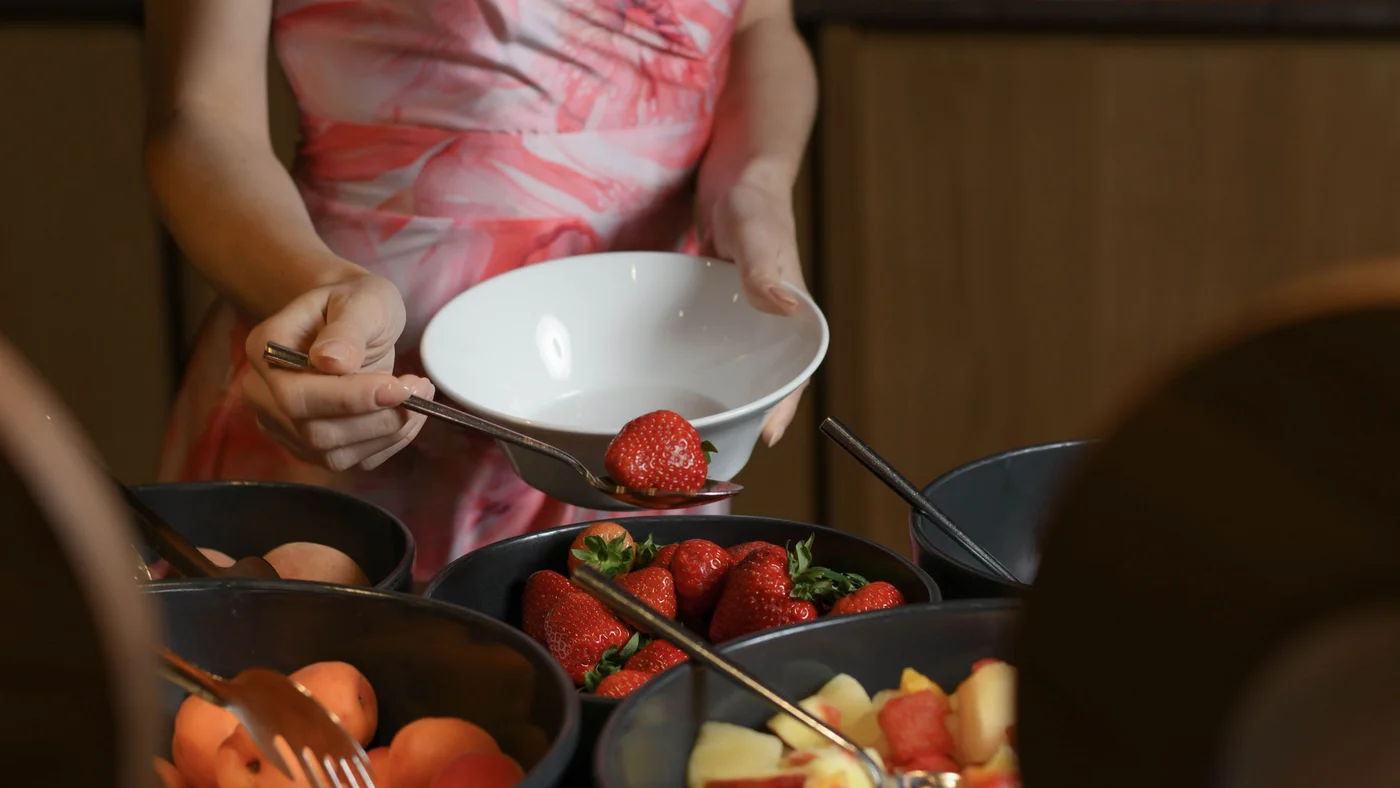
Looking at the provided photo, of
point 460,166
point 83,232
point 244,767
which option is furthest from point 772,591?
point 83,232

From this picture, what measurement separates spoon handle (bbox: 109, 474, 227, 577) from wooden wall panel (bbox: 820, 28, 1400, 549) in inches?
59.7

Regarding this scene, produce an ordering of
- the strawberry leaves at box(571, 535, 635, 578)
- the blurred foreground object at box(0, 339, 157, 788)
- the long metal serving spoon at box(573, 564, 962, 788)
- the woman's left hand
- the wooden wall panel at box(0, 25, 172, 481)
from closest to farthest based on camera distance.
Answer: the blurred foreground object at box(0, 339, 157, 788) < the long metal serving spoon at box(573, 564, 962, 788) < the strawberry leaves at box(571, 535, 635, 578) < the woman's left hand < the wooden wall panel at box(0, 25, 172, 481)

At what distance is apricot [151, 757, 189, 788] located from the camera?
1.68 ft

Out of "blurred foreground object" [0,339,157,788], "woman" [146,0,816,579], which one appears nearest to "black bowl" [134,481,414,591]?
"woman" [146,0,816,579]

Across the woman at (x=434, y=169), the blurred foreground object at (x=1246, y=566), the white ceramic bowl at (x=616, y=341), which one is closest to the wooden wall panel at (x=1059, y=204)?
the woman at (x=434, y=169)

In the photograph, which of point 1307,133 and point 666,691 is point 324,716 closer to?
point 666,691

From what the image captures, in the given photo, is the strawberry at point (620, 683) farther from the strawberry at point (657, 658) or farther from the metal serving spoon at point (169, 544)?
the metal serving spoon at point (169, 544)

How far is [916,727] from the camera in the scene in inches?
19.8

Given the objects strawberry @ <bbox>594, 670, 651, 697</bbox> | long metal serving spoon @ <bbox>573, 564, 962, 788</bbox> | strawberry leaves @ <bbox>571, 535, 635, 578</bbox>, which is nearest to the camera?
long metal serving spoon @ <bbox>573, 564, 962, 788</bbox>

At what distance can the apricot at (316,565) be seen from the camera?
2.31 feet

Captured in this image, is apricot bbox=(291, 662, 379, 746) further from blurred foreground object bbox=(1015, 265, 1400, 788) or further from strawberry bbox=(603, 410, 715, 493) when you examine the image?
blurred foreground object bbox=(1015, 265, 1400, 788)

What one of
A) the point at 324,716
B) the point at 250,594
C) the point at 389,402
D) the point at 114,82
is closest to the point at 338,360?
the point at 389,402

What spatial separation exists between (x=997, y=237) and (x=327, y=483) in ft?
4.41

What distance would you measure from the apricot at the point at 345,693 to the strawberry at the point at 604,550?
150 millimetres
